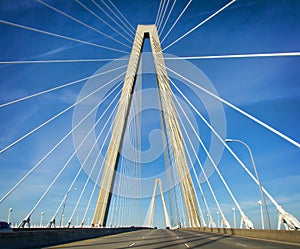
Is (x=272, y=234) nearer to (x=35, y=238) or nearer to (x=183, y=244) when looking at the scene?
(x=183, y=244)

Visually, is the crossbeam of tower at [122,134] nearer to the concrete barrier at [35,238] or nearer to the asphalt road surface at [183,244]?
the concrete barrier at [35,238]

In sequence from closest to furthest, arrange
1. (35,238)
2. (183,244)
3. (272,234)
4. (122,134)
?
(35,238) < (183,244) < (272,234) < (122,134)

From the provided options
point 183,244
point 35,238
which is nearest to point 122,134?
point 183,244

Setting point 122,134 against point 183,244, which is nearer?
point 183,244

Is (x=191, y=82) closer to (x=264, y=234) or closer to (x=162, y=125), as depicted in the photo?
(x=264, y=234)

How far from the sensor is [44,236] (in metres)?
12.5

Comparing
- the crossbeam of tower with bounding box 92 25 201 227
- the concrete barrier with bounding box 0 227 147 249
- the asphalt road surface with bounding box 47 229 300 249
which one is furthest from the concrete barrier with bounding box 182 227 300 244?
the concrete barrier with bounding box 0 227 147 249

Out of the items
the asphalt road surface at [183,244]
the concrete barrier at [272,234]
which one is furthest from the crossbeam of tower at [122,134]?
the asphalt road surface at [183,244]

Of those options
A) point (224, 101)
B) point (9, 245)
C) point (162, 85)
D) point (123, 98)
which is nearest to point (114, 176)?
point (123, 98)

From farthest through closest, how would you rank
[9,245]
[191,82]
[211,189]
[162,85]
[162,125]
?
[162,125] < [162,85] < [211,189] < [191,82] < [9,245]

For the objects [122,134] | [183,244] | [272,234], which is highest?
[122,134]

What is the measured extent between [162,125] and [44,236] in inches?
935

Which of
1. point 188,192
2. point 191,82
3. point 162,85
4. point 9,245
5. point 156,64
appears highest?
point 156,64

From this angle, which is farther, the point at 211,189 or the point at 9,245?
the point at 211,189
